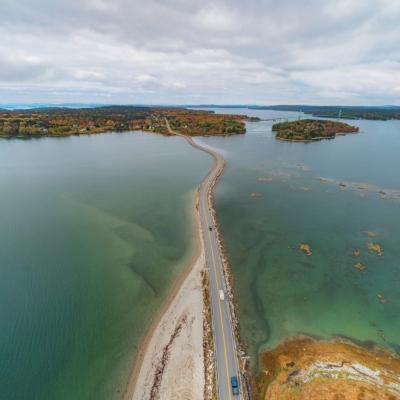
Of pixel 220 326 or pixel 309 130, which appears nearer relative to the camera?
pixel 220 326

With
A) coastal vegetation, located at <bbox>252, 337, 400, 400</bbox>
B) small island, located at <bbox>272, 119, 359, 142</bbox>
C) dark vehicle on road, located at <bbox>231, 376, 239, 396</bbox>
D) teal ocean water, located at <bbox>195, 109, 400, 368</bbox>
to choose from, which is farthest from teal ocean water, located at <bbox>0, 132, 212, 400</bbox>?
small island, located at <bbox>272, 119, 359, 142</bbox>

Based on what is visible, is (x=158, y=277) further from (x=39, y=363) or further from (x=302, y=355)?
(x=302, y=355)

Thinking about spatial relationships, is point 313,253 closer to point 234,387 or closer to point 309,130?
point 234,387

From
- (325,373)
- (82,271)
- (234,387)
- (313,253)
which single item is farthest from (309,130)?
(234,387)

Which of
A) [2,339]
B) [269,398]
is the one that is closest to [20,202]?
[2,339]

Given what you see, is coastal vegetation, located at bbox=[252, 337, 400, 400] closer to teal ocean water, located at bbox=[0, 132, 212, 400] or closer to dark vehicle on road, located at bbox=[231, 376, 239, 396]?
dark vehicle on road, located at bbox=[231, 376, 239, 396]

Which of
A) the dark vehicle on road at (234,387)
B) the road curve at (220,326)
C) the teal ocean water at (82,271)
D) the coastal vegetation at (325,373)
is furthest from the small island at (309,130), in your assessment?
the dark vehicle on road at (234,387)

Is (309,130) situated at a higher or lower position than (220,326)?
higher
